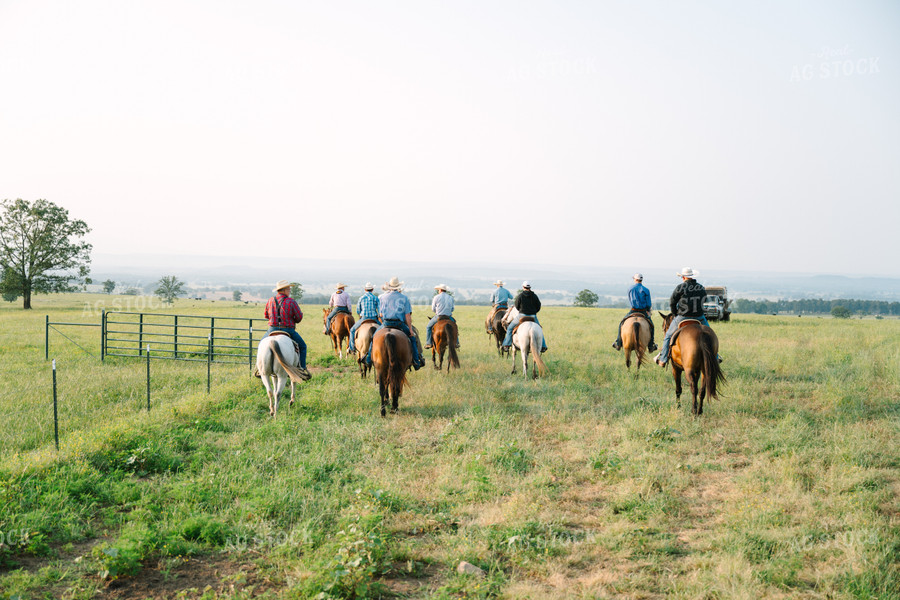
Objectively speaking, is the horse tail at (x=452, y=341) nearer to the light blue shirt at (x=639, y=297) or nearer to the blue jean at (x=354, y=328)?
the blue jean at (x=354, y=328)

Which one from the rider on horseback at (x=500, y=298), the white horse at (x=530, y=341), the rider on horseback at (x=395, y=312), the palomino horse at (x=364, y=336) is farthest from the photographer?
the rider on horseback at (x=500, y=298)

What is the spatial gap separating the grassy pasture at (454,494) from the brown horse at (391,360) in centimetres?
45

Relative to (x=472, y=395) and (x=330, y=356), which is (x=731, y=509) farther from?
(x=330, y=356)

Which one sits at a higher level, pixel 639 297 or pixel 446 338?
pixel 639 297

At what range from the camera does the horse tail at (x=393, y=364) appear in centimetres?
995

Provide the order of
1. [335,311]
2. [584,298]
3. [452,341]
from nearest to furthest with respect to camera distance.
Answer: [452,341], [335,311], [584,298]

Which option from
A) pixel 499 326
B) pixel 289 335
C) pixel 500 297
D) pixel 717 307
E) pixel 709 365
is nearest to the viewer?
pixel 709 365

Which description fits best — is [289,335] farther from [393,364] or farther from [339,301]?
[339,301]

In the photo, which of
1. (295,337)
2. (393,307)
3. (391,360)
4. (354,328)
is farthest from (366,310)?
(391,360)

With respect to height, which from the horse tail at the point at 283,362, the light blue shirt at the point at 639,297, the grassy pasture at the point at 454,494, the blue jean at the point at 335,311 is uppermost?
the light blue shirt at the point at 639,297

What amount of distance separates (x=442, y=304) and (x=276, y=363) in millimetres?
5759

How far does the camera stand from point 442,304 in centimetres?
1489

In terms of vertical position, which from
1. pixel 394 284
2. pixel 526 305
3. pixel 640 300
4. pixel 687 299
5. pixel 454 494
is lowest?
pixel 454 494

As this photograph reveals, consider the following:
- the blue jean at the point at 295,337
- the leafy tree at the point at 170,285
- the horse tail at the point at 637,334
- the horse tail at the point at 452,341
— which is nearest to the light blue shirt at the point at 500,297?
the horse tail at the point at 452,341
